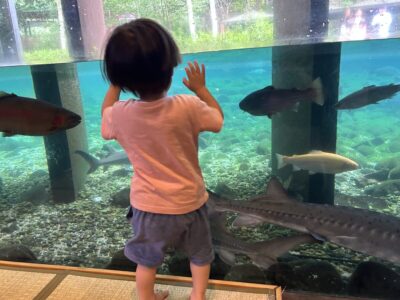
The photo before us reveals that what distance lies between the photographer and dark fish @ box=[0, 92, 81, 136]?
280 cm

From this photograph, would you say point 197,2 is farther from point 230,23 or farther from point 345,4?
point 345,4

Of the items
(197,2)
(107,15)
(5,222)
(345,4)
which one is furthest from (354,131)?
(5,222)

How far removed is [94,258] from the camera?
3631 mm

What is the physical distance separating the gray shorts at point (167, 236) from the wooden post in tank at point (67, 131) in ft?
11.9

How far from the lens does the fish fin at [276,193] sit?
3.20m

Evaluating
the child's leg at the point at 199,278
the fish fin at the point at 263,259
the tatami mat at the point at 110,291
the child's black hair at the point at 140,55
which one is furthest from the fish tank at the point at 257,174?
the child's leg at the point at 199,278

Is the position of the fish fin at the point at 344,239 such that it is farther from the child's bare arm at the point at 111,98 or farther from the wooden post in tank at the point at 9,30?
the wooden post in tank at the point at 9,30

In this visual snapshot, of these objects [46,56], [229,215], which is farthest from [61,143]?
[229,215]

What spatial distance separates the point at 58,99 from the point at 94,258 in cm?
311

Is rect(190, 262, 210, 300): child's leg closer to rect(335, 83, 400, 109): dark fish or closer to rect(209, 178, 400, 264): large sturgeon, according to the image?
rect(209, 178, 400, 264): large sturgeon

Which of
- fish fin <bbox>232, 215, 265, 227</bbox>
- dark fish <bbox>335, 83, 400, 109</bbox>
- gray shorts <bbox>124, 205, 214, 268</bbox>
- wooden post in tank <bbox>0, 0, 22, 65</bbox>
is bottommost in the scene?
fish fin <bbox>232, 215, 265, 227</bbox>

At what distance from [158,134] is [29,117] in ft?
5.11

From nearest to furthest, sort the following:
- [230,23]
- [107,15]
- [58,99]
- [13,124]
Answer: [13,124] < [107,15] < [230,23] < [58,99]

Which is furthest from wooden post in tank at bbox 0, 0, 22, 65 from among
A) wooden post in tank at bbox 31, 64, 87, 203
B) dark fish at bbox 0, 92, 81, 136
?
dark fish at bbox 0, 92, 81, 136
